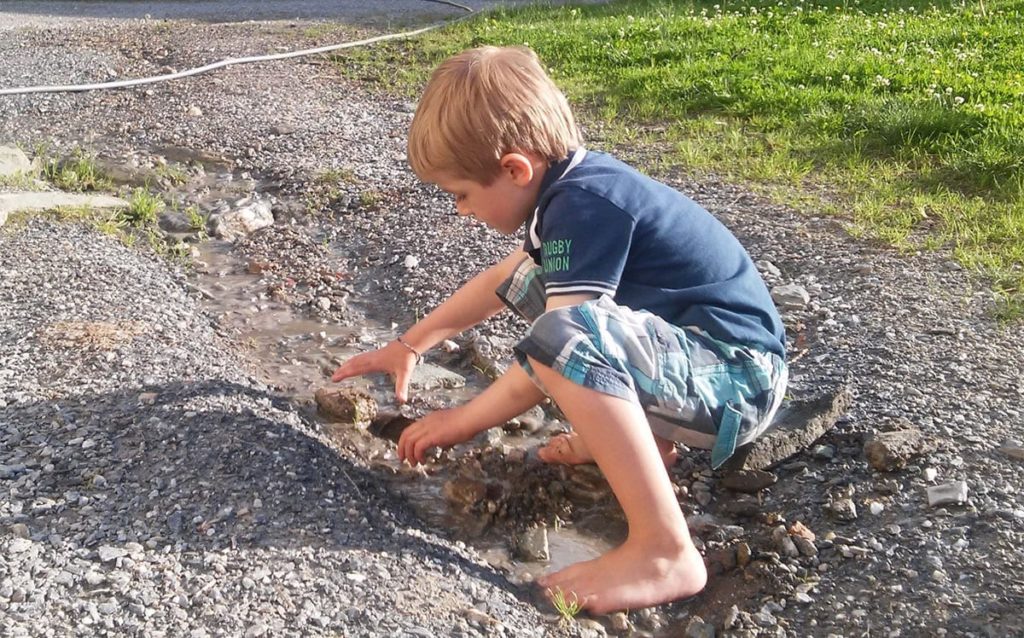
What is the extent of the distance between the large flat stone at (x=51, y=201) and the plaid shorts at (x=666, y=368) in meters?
2.90

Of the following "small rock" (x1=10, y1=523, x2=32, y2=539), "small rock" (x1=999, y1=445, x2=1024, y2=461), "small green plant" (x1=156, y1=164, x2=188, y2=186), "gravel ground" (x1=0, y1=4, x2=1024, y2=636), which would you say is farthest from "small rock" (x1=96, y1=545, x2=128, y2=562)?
"small green plant" (x1=156, y1=164, x2=188, y2=186)

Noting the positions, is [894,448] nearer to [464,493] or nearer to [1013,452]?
[1013,452]

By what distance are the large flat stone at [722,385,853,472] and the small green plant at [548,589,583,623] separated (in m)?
0.68

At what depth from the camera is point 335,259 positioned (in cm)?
447

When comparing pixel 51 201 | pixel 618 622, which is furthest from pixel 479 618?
pixel 51 201

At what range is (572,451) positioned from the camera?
2.94 m

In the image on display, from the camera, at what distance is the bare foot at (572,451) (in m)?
2.91

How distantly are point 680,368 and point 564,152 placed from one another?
1.84 feet

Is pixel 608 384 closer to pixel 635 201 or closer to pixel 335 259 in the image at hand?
pixel 635 201

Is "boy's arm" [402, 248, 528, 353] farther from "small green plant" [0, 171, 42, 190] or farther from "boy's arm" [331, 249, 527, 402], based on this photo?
"small green plant" [0, 171, 42, 190]

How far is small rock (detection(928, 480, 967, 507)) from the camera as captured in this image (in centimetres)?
257

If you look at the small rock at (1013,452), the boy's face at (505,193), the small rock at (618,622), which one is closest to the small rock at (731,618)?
the small rock at (618,622)

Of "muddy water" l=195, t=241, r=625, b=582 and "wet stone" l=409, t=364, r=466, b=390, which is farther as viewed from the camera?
"wet stone" l=409, t=364, r=466, b=390

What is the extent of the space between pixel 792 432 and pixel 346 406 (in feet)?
4.15
